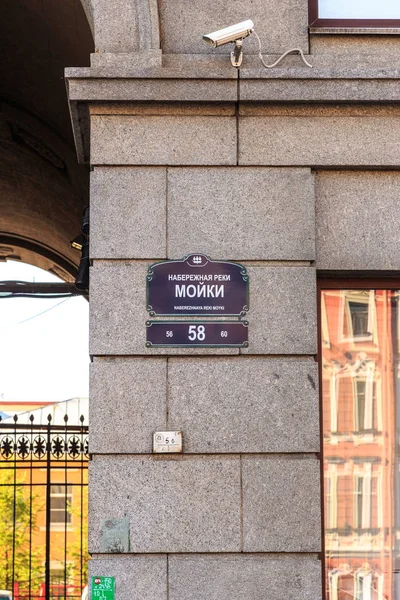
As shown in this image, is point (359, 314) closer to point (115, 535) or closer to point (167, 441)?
point (167, 441)

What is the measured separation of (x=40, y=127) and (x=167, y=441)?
272 inches

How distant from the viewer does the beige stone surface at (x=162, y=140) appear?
646 cm

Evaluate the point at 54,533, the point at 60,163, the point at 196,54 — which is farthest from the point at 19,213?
the point at 54,533

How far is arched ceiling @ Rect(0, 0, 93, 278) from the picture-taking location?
9500 millimetres

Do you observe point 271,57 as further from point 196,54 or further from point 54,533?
point 54,533

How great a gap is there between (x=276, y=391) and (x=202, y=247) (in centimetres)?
110

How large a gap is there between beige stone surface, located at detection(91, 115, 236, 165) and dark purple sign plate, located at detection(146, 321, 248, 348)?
113 centimetres

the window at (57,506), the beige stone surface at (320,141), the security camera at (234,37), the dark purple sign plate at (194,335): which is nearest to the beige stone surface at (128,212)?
the dark purple sign plate at (194,335)

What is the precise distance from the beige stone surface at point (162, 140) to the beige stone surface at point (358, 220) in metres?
0.76

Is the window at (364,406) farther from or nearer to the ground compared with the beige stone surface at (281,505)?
farther from the ground

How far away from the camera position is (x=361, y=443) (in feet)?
21.7

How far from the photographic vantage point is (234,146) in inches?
257

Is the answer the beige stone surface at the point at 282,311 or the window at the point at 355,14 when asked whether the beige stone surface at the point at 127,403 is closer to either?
the beige stone surface at the point at 282,311

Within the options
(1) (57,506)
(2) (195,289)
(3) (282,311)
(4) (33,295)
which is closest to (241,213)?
(2) (195,289)
